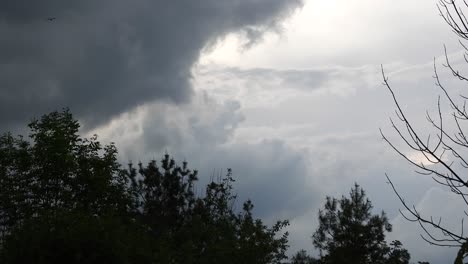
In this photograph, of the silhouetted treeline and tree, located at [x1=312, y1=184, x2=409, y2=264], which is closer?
the silhouetted treeline

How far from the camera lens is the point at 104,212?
28.9 metres

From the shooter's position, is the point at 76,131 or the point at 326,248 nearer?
the point at 76,131

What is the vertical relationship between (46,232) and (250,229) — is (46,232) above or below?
below

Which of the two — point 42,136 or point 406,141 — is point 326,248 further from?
point 406,141

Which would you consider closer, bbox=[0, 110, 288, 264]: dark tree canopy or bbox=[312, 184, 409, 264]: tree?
bbox=[0, 110, 288, 264]: dark tree canopy

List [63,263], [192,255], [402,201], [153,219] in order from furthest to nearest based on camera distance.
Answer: [153,219]
[192,255]
[63,263]
[402,201]

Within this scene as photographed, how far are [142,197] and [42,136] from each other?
9.97m

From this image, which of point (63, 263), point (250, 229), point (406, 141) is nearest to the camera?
point (406, 141)

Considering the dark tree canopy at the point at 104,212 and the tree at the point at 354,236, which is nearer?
the dark tree canopy at the point at 104,212

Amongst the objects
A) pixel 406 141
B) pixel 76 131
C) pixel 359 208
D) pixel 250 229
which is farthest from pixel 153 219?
pixel 406 141

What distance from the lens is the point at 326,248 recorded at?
3928 cm

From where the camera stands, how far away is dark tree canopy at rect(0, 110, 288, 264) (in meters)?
17.7

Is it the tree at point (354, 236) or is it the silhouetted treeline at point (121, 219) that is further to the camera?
the tree at point (354, 236)

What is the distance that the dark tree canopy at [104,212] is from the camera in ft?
58.0
